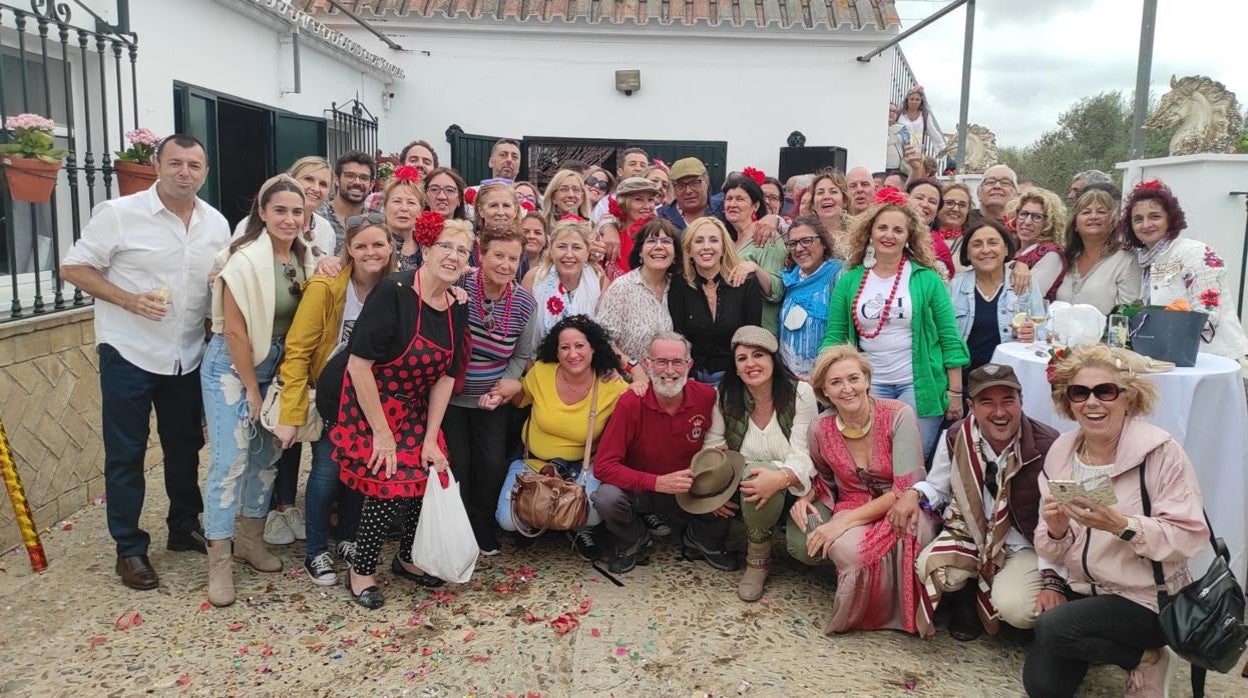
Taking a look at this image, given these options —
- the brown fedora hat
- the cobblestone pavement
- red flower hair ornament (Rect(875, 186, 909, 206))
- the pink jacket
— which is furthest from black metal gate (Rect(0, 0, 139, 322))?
the pink jacket

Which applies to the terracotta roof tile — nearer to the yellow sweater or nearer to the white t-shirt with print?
the white t-shirt with print

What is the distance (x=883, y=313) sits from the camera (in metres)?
4.14

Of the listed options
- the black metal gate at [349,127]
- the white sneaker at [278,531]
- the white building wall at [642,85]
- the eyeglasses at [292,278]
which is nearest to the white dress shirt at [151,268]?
the eyeglasses at [292,278]

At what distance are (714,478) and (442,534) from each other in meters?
1.32

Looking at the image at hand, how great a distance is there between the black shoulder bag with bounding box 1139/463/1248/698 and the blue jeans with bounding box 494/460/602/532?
94.1 inches

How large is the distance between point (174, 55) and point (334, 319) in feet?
12.3

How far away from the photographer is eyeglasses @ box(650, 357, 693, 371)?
158 inches

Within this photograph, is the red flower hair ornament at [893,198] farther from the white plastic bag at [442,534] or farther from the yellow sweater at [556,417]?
the white plastic bag at [442,534]

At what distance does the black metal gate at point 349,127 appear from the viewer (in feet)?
32.1

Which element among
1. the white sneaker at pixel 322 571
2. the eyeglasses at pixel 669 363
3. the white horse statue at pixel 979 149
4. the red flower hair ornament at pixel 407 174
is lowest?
the white sneaker at pixel 322 571

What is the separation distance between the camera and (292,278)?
12.2ft

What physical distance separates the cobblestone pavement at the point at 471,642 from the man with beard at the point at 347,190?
6.44 ft

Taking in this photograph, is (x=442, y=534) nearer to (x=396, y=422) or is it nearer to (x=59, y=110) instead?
(x=396, y=422)

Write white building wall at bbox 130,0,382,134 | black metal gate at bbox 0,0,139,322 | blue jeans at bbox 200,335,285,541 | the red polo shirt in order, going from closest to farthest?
blue jeans at bbox 200,335,285,541
the red polo shirt
black metal gate at bbox 0,0,139,322
white building wall at bbox 130,0,382,134
